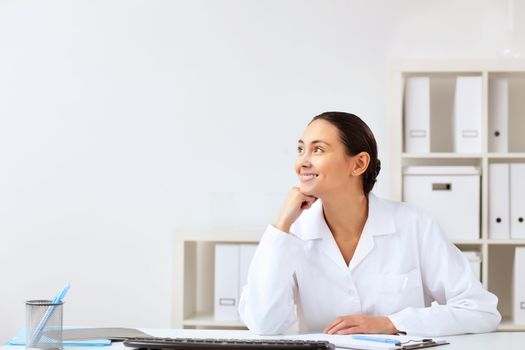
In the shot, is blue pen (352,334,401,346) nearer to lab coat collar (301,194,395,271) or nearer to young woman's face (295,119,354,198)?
lab coat collar (301,194,395,271)

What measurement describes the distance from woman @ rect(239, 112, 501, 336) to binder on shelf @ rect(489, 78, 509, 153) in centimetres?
104

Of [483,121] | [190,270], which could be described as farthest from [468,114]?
[190,270]

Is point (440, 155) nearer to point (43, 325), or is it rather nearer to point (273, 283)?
point (273, 283)

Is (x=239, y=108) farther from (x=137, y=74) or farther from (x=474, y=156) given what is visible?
(x=474, y=156)

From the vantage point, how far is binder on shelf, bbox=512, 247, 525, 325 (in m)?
3.12

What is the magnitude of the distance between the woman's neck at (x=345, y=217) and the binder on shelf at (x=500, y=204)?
104 cm

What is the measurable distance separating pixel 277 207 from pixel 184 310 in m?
0.63

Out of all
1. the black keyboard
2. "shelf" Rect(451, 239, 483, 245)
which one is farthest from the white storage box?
the black keyboard

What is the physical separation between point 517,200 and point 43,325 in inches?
82.5

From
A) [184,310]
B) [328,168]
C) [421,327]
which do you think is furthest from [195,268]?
[421,327]

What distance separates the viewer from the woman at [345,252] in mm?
2152

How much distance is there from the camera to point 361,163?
2.34m

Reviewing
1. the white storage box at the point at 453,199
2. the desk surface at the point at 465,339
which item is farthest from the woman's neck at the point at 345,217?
the white storage box at the point at 453,199

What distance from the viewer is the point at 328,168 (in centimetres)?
225
